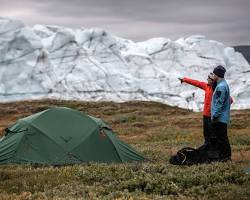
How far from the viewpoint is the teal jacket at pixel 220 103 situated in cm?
1484

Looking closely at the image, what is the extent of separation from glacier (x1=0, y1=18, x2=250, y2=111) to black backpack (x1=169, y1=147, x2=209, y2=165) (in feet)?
157

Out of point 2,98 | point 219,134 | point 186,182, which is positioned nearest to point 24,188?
point 186,182

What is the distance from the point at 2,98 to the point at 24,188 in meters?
62.4

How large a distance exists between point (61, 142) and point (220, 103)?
4421 mm

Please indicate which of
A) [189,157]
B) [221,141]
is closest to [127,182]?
[189,157]

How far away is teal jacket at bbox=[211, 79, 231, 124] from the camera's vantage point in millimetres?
14844

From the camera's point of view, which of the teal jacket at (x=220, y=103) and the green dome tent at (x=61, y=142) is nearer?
the teal jacket at (x=220, y=103)

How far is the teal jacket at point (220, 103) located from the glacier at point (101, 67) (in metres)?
47.6

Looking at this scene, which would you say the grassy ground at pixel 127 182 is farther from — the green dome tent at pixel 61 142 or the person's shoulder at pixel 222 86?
the person's shoulder at pixel 222 86

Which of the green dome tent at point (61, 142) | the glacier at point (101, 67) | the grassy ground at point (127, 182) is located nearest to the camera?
the grassy ground at point (127, 182)

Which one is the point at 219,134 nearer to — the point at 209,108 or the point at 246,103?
the point at 209,108

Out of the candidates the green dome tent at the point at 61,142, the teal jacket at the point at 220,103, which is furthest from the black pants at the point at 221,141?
the green dome tent at the point at 61,142

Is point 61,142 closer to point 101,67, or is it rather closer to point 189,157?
point 189,157

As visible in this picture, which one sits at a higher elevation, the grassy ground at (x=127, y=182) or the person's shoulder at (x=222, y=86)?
the person's shoulder at (x=222, y=86)
